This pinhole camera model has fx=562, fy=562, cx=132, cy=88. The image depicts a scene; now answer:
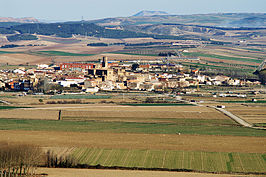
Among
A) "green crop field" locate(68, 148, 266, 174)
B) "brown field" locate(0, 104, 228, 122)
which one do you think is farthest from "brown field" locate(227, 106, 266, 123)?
"green crop field" locate(68, 148, 266, 174)

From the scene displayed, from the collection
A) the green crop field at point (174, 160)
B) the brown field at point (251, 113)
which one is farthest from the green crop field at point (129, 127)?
the green crop field at point (174, 160)

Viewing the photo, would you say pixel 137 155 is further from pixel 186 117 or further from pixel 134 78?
pixel 134 78

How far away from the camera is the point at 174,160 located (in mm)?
28953

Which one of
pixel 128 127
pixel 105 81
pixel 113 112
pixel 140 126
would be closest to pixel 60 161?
pixel 128 127

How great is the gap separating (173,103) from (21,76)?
29923 mm

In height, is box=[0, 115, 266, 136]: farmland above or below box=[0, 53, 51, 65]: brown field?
above

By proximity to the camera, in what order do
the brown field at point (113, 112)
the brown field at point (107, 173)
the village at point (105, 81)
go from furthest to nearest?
the village at point (105, 81) → the brown field at point (113, 112) → the brown field at point (107, 173)

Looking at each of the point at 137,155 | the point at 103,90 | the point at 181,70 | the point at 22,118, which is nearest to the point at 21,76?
the point at 103,90

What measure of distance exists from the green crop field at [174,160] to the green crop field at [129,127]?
667 cm

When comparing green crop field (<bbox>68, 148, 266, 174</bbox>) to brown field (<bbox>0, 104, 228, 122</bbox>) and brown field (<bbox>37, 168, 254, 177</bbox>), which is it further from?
brown field (<bbox>0, 104, 228, 122</bbox>)

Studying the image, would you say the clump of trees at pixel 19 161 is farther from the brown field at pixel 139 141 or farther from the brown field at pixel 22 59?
the brown field at pixel 22 59

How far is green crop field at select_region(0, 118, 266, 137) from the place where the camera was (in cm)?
3756

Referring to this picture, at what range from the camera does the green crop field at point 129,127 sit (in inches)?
1479

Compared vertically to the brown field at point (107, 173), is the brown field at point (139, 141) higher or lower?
lower
